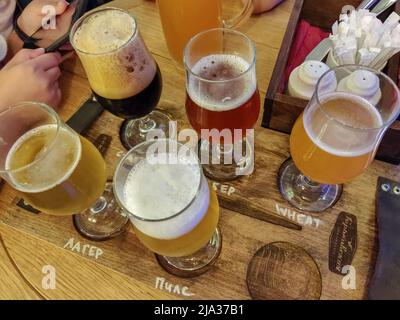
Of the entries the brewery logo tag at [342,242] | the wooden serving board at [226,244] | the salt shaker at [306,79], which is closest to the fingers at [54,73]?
the wooden serving board at [226,244]

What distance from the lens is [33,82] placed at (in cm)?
93

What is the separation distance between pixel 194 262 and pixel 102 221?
0.73 ft

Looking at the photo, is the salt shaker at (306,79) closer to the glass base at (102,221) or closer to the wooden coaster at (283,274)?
the wooden coaster at (283,274)

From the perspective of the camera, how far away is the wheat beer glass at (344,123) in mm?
591

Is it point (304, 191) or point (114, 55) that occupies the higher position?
point (114, 55)

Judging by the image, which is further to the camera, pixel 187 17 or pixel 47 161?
pixel 187 17

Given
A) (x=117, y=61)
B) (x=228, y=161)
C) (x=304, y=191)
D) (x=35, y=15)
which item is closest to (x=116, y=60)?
(x=117, y=61)

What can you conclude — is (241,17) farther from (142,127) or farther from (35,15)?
(35,15)

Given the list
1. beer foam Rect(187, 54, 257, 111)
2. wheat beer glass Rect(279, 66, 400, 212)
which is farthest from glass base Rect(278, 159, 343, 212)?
beer foam Rect(187, 54, 257, 111)

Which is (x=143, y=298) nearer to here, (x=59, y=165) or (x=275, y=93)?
(x=59, y=165)

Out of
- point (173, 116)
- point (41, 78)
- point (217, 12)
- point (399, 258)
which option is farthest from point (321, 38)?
point (41, 78)

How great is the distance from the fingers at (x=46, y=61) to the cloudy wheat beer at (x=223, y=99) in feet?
1.40

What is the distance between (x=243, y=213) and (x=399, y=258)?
301mm

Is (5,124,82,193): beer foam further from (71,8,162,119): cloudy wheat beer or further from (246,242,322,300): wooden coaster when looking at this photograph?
(246,242,322,300): wooden coaster
